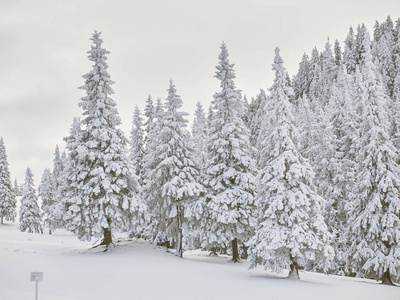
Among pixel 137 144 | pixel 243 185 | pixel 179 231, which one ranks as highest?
pixel 137 144

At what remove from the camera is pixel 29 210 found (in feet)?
219

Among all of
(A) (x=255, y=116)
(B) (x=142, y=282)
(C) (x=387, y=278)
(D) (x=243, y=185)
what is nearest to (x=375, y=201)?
(C) (x=387, y=278)

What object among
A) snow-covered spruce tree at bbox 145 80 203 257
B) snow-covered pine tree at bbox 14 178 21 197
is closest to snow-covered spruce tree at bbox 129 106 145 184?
snow-covered spruce tree at bbox 145 80 203 257

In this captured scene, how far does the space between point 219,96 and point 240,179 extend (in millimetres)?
7660

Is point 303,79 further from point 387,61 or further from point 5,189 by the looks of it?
point 5,189

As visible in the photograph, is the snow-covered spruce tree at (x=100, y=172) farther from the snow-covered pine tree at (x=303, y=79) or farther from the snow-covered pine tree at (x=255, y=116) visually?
the snow-covered pine tree at (x=303, y=79)

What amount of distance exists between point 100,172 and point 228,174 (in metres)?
10.2

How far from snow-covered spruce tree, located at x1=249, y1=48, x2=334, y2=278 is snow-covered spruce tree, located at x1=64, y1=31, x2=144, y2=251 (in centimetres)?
1068

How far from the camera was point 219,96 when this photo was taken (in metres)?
31.0

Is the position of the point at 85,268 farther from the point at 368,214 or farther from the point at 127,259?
the point at 368,214

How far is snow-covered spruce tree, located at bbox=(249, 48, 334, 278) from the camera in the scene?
20750 mm

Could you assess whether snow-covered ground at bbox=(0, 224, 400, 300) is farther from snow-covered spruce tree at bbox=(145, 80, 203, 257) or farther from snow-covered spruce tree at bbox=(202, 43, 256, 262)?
snow-covered spruce tree at bbox=(145, 80, 203, 257)

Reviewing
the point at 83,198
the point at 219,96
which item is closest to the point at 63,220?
the point at 83,198

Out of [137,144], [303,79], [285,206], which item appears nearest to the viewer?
[285,206]
